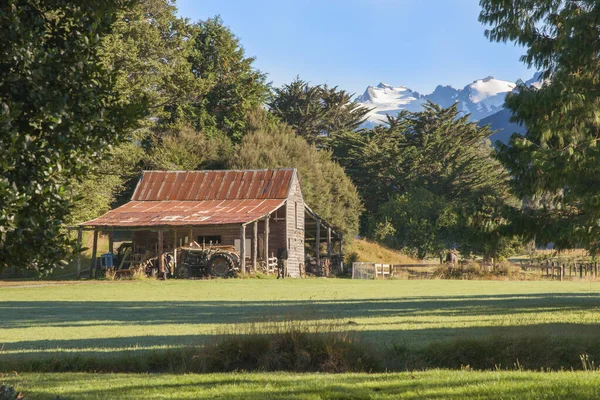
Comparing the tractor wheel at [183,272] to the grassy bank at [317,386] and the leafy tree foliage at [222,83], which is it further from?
the grassy bank at [317,386]

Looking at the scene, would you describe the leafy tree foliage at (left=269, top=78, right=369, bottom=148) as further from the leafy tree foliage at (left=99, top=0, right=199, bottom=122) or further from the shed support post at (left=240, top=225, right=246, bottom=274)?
the shed support post at (left=240, top=225, right=246, bottom=274)

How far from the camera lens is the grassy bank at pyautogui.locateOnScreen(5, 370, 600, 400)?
8391mm

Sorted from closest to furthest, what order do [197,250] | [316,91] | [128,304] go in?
1. [128,304]
2. [197,250]
3. [316,91]

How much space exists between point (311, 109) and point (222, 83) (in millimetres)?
11990

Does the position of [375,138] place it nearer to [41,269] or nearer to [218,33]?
[218,33]

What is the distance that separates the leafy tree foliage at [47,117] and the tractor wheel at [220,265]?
33965 millimetres

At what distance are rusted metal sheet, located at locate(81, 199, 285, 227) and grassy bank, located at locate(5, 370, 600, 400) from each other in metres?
31.1

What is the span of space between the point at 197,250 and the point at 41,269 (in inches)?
1375

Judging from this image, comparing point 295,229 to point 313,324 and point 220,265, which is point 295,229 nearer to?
point 220,265

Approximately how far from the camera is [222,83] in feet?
223

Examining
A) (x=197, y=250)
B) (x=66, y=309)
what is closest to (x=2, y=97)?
(x=66, y=309)

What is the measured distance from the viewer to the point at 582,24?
15.9m

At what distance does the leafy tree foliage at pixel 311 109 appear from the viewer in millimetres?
76875

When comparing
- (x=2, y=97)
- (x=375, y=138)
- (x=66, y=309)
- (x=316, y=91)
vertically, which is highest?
(x=316, y=91)
